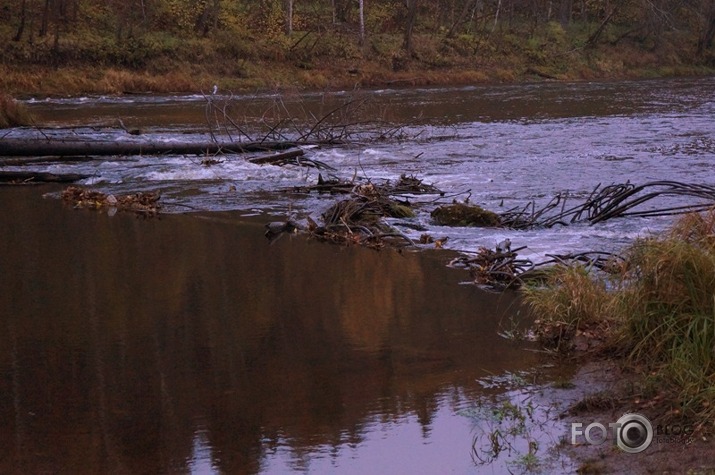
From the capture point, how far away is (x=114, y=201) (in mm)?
13539

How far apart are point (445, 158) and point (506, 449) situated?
48.6 ft

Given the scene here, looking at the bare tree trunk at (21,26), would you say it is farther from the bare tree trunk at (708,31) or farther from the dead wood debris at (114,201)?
the bare tree trunk at (708,31)

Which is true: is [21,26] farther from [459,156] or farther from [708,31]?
[708,31]

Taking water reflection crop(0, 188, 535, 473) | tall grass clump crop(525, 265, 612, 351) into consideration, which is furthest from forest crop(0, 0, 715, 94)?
tall grass clump crop(525, 265, 612, 351)

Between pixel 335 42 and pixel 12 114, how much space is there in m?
30.9

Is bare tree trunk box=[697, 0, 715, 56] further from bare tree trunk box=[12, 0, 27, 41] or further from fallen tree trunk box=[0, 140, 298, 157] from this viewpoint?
fallen tree trunk box=[0, 140, 298, 157]

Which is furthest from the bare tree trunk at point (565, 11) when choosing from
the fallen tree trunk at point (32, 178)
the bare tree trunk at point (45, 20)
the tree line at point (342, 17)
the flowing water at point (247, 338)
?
the fallen tree trunk at point (32, 178)

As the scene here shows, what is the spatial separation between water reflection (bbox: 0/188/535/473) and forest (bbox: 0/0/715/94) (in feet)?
82.5

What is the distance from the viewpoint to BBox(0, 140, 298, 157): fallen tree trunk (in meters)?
18.0

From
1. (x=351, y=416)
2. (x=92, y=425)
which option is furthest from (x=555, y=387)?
(x=92, y=425)

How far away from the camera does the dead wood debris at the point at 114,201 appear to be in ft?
43.6

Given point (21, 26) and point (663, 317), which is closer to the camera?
point (663, 317)

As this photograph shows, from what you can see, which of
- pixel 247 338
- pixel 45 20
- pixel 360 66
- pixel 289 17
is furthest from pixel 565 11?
pixel 247 338

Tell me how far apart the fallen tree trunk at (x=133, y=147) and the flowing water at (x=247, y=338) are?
237 centimetres
